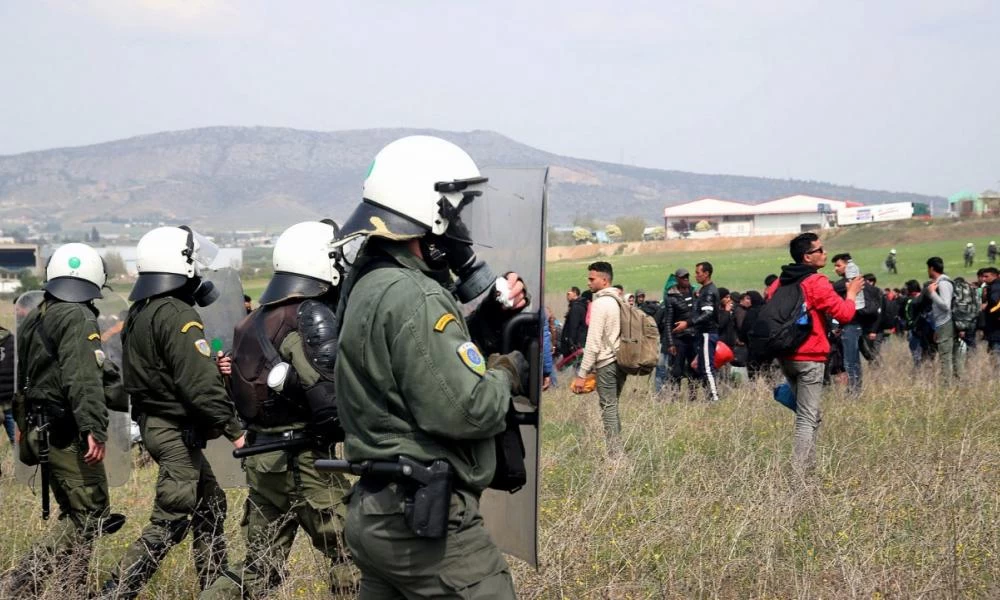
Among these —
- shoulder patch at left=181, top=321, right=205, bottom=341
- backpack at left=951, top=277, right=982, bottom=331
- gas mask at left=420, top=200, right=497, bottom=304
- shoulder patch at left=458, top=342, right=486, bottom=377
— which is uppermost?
gas mask at left=420, top=200, right=497, bottom=304

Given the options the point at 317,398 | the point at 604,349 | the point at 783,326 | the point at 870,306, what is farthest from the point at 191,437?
the point at 870,306

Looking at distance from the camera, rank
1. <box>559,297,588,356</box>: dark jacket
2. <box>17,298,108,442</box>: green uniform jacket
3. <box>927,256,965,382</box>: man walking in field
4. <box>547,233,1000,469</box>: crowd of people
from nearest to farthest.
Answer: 1. <box>17,298,108,442</box>: green uniform jacket
2. <box>547,233,1000,469</box>: crowd of people
3. <box>927,256,965,382</box>: man walking in field
4. <box>559,297,588,356</box>: dark jacket

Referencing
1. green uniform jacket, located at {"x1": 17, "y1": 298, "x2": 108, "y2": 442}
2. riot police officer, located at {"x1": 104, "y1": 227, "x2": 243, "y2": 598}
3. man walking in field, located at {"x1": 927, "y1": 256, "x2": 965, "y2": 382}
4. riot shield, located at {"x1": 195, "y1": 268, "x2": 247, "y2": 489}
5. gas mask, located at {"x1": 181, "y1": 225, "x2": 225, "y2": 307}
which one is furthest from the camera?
man walking in field, located at {"x1": 927, "y1": 256, "x2": 965, "y2": 382}

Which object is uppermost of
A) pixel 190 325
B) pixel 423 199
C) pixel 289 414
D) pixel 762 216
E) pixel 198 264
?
pixel 762 216

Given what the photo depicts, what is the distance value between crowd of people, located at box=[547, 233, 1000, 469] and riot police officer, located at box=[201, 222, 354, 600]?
10.1 ft

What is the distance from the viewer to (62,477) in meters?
5.16

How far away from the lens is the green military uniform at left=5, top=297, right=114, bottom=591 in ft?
16.5

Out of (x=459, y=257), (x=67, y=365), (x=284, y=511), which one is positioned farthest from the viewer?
(x=67, y=365)

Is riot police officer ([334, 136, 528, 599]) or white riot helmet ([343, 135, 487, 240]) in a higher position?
white riot helmet ([343, 135, 487, 240])

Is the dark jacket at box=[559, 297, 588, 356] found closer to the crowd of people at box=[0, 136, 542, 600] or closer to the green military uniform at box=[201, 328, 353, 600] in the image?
the crowd of people at box=[0, 136, 542, 600]

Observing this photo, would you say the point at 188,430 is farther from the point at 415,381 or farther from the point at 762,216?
the point at 762,216

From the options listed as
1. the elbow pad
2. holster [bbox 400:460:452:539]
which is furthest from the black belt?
holster [bbox 400:460:452:539]

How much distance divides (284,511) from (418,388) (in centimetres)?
211

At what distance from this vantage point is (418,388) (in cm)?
263
